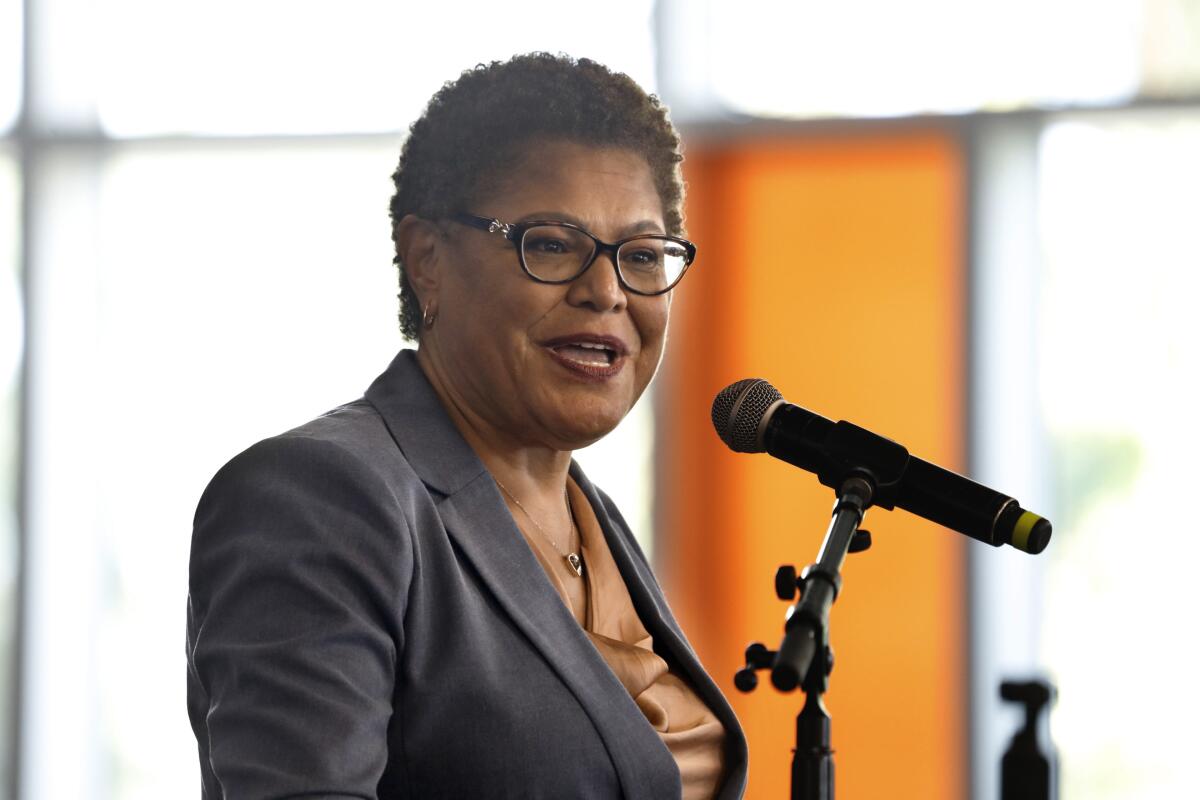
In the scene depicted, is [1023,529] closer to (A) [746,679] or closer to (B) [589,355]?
(A) [746,679]

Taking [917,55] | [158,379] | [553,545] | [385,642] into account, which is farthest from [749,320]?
[385,642]

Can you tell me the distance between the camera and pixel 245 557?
1.48 metres

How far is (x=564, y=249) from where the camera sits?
74.7 inches

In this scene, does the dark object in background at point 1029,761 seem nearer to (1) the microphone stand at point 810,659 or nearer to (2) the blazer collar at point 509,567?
(1) the microphone stand at point 810,659

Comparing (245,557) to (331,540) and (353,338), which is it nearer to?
(331,540)

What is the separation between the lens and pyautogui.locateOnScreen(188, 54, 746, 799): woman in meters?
1.47

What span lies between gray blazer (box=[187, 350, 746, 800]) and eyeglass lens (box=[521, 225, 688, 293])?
273 mm

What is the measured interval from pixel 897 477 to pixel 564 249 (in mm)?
601

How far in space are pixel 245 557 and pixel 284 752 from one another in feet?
0.69

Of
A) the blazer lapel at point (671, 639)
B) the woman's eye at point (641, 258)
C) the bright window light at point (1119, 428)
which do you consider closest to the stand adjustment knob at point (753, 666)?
the blazer lapel at point (671, 639)

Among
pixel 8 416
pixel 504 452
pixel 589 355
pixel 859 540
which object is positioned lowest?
pixel 859 540

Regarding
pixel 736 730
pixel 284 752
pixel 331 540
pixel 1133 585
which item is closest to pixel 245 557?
A: pixel 331 540

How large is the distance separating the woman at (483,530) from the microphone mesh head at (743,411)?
0.28 m

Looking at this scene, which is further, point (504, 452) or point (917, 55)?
point (917, 55)
